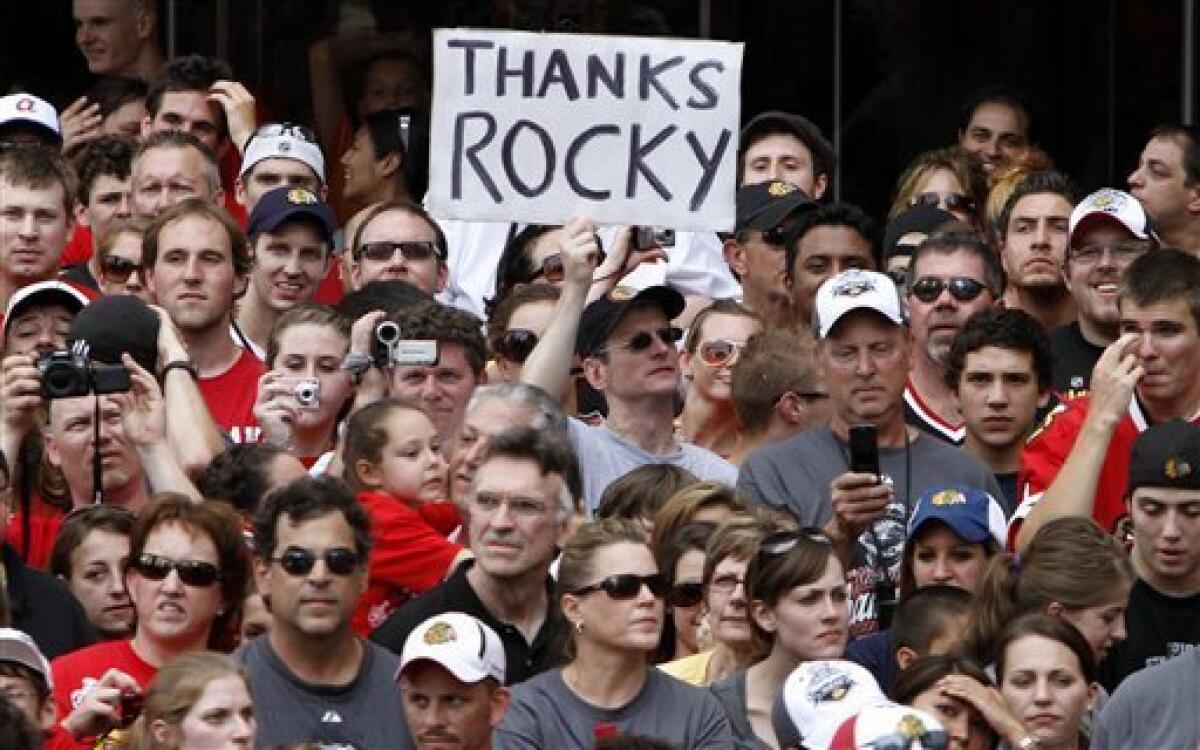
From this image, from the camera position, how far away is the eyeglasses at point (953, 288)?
622 inches

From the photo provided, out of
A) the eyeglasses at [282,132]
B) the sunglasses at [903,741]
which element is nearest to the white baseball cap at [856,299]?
the eyeglasses at [282,132]

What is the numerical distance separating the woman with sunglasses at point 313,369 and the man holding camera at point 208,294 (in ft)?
0.81

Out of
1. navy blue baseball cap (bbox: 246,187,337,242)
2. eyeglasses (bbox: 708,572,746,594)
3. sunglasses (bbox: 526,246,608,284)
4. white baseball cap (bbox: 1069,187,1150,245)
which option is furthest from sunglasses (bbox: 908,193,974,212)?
eyeglasses (bbox: 708,572,746,594)

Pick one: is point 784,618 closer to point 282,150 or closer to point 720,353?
point 720,353

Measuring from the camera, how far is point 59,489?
560 inches

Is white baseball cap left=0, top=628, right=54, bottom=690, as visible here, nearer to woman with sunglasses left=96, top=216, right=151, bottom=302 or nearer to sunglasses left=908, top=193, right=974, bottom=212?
woman with sunglasses left=96, top=216, right=151, bottom=302

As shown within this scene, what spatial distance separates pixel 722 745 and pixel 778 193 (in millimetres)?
4875

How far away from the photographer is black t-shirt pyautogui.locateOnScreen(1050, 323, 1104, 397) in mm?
15875

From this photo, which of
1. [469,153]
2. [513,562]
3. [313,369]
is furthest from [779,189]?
[513,562]

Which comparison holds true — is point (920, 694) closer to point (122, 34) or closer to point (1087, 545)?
point (1087, 545)

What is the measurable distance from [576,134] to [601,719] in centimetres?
293

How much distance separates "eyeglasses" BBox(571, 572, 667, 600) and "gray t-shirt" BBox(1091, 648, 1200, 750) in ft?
4.34

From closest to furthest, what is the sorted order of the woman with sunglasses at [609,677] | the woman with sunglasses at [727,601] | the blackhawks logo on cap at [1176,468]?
the woman with sunglasses at [609,677], the woman with sunglasses at [727,601], the blackhawks logo on cap at [1176,468]

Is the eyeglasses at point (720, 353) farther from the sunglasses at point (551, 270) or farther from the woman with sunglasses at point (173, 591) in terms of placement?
the woman with sunglasses at point (173, 591)
